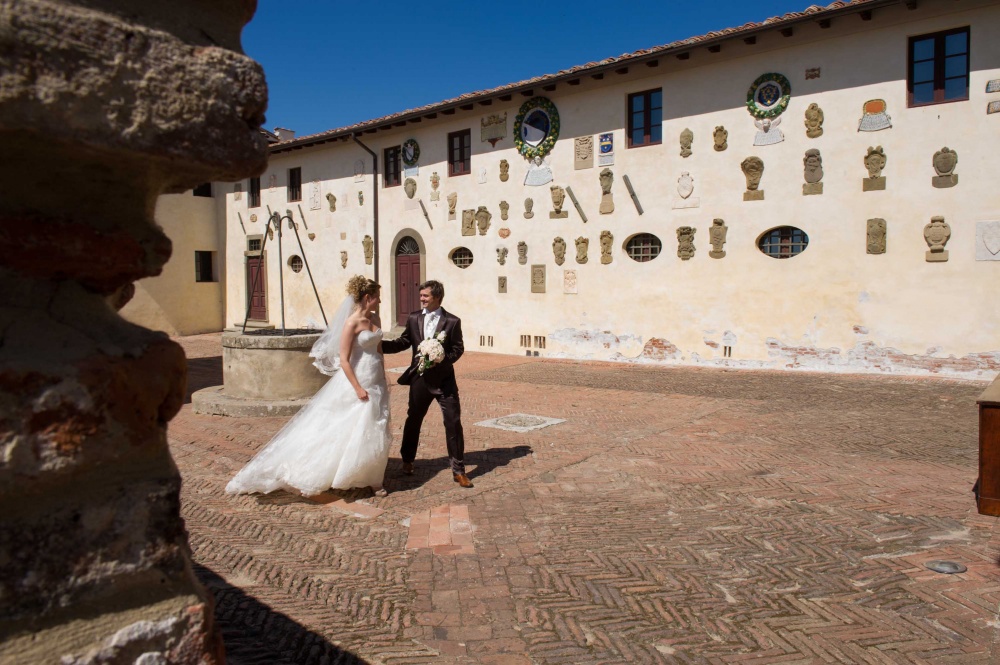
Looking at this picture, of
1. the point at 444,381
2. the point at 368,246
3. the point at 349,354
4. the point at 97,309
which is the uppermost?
the point at 368,246

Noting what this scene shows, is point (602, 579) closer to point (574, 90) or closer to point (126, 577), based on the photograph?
point (126, 577)

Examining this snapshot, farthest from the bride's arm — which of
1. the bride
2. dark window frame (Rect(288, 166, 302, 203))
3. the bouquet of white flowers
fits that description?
dark window frame (Rect(288, 166, 302, 203))

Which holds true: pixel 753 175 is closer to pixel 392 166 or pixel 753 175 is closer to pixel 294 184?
pixel 392 166

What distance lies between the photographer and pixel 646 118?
Result: 1612cm

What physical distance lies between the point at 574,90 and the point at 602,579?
48.0ft

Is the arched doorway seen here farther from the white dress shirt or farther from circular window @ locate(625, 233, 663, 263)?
the white dress shirt

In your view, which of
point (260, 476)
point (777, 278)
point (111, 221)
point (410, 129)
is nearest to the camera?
point (111, 221)

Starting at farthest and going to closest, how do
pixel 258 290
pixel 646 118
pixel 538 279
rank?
1. pixel 258 290
2. pixel 538 279
3. pixel 646 118

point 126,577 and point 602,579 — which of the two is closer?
point 126,577

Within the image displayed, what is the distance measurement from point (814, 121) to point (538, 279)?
23.4ft

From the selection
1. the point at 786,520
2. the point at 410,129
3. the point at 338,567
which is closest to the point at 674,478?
the point at 786,520

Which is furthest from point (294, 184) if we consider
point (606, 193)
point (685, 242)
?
point (685, 242)

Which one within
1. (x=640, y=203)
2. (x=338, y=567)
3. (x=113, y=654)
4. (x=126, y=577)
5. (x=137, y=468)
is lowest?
(x=338, y=567)

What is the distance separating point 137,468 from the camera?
1.50m
